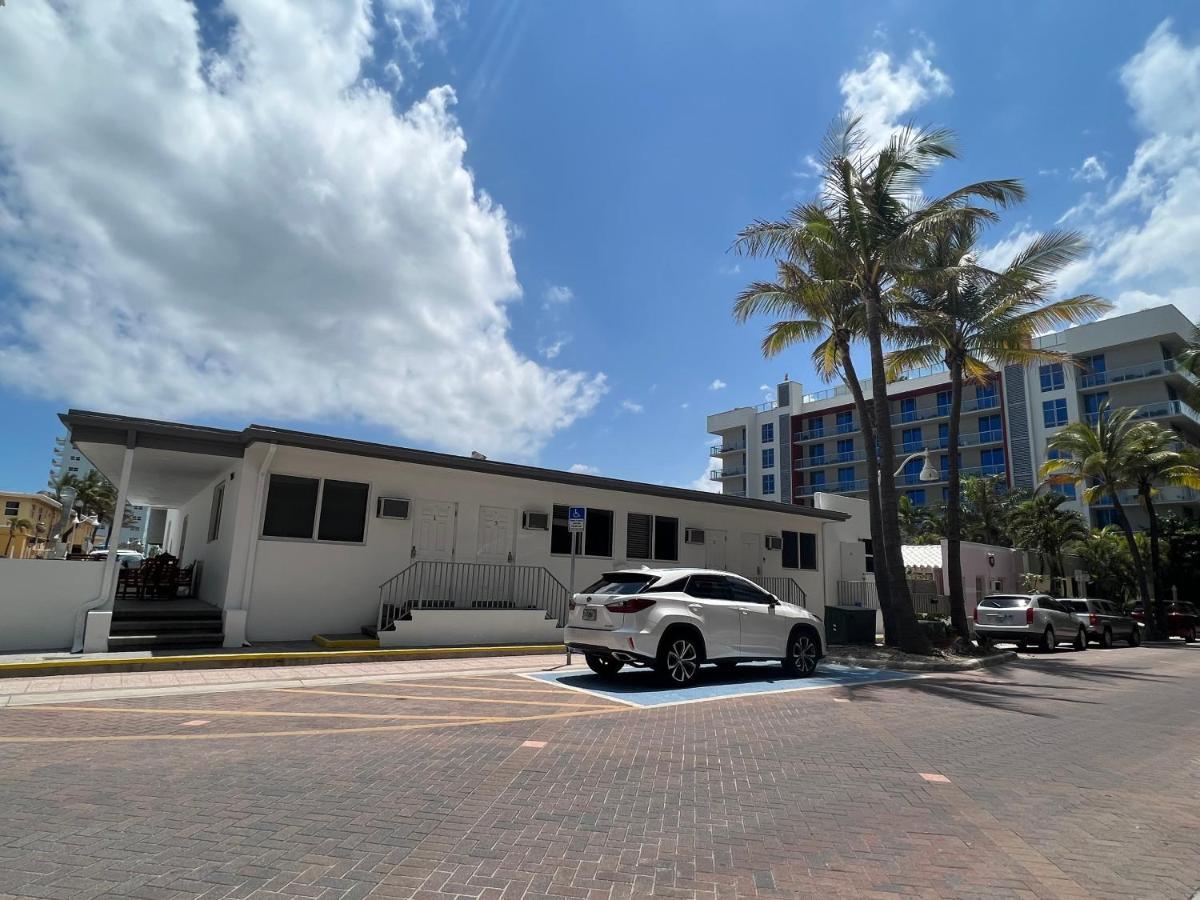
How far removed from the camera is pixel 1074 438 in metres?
31.4

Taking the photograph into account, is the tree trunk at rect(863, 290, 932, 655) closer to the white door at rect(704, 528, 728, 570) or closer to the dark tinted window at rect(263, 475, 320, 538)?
the white door at rect(704, 528, 728, 570)

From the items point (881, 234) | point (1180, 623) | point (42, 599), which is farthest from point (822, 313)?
point (1180, 623)

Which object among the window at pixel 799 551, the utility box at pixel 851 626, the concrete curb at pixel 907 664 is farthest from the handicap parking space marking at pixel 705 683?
the window at pixel 799 551

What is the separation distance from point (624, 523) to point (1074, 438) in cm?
2512

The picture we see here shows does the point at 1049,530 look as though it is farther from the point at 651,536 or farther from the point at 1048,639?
the point at 651,536

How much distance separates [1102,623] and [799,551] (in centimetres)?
1156

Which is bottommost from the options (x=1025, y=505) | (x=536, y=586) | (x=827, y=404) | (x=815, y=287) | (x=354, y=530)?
(x=536, y=586)

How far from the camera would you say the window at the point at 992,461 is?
5781 cm

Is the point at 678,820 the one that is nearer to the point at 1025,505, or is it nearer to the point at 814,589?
the point at 814,589

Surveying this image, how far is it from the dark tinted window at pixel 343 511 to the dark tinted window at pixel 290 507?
206 mm

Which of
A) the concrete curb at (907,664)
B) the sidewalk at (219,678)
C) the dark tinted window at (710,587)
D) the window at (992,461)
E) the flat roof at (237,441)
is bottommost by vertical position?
the concrete curb at (907,664)

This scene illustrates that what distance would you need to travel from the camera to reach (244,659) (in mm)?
10828

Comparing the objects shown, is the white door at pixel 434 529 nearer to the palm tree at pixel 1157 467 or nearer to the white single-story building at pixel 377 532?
the white single-story building at pixel 377 532

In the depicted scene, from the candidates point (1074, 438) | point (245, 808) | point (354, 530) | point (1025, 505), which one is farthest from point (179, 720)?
point (1025, 505)
